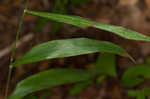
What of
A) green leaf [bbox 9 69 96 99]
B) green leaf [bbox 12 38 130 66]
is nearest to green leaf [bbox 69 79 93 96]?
green leaf [bbox 9 69 96 99]

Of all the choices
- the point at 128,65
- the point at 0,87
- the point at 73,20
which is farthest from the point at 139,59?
the point at 73,20

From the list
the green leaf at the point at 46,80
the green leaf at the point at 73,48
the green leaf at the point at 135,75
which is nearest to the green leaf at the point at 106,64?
the green leaf at the point at 135,75

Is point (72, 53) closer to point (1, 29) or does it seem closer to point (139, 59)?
point (139, 59)

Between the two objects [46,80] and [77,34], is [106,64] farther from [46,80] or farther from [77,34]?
[46,80]

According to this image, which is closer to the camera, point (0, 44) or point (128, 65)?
point (128, 65)

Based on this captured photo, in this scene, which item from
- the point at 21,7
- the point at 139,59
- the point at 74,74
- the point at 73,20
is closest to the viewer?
the point at 73,20

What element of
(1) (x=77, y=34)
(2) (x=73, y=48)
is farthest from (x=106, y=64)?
(2) (x=73, y=48)
